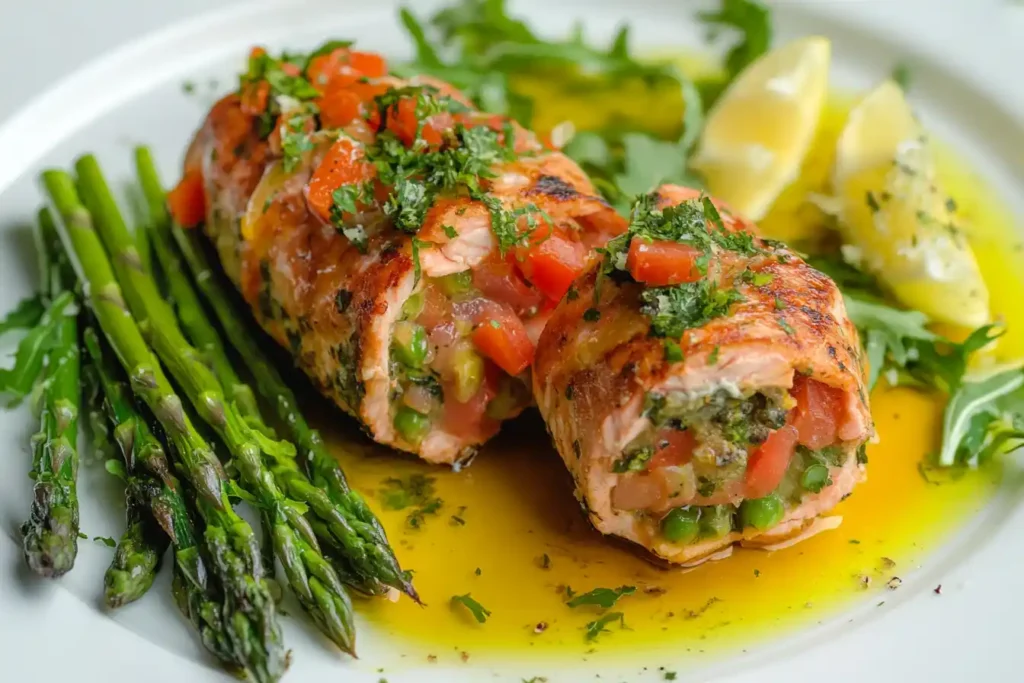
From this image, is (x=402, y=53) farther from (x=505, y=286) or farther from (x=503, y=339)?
(x=503, y=339)

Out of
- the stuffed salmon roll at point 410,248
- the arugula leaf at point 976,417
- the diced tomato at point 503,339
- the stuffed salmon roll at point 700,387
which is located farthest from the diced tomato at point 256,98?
the arugula leaf at point 976,417

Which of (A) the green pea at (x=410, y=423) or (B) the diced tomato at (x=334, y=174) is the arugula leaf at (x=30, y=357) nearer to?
(B) the diced tomato at (x=334, y=174)

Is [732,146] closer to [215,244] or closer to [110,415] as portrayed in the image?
[215,244]

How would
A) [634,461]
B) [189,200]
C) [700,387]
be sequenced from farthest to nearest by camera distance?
[189,200] → [634,461] → [700,387]

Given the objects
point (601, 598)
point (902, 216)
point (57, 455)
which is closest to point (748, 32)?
point (902, 216)

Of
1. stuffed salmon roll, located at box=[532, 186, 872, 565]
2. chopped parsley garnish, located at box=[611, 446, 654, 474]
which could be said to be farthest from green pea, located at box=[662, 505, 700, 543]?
chopped parsley garnish, located at box=[611, 446, 654, 474]

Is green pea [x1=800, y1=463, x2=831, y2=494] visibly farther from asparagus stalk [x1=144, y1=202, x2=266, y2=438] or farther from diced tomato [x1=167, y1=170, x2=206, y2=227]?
diced tomato [x1=167, y1=170, x2=206, y2=227]
